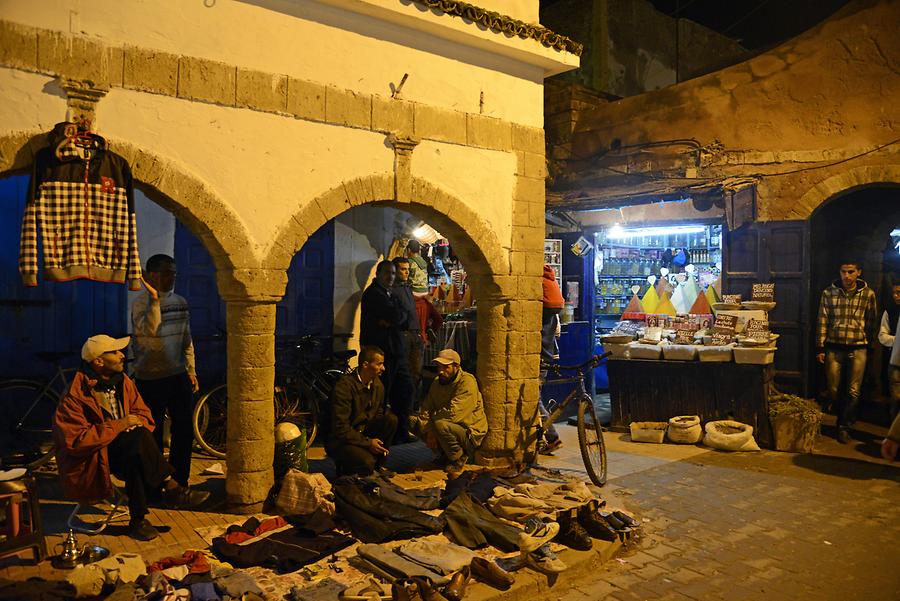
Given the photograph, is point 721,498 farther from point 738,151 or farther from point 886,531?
point 738,151

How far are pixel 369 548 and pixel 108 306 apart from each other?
189 inches

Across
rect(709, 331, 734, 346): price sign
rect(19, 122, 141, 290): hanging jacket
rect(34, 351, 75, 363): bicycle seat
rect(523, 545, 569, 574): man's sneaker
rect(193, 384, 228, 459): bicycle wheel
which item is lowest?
rect(523, 545, 569, 574): man's sneaker

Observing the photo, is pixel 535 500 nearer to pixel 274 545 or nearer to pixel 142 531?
pixel 274 545

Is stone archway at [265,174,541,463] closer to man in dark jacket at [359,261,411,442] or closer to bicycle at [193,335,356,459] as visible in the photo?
man in dark jacket at [359,261,411,442]

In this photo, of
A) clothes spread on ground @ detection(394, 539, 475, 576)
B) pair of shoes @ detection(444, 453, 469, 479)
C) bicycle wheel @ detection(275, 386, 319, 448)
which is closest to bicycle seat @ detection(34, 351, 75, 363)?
bicycle wheel @ detection(275, 386, 319, 448)

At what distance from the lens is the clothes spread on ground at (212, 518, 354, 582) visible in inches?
179

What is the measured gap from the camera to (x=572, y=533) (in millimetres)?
5203

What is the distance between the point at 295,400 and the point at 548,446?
9.73ft

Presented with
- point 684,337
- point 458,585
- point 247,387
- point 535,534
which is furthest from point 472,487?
point 684,337

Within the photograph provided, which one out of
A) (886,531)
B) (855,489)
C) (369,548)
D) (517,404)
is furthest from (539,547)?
(855,489)

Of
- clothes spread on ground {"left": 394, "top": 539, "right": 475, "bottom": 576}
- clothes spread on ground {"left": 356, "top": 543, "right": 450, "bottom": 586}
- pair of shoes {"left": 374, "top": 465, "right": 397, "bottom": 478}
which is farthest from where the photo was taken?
pair of shoes {"left": 374, "top": 465, "right": 397, "bottom": 478}

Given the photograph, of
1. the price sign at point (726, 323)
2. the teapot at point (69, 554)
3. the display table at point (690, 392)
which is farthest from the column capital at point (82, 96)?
the price sign at point (726, 323)

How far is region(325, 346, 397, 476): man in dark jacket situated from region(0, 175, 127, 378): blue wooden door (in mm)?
3212

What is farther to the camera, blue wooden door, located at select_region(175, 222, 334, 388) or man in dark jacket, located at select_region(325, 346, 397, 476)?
blue wooden door, located at select_region(175, 222, 334, 388)
